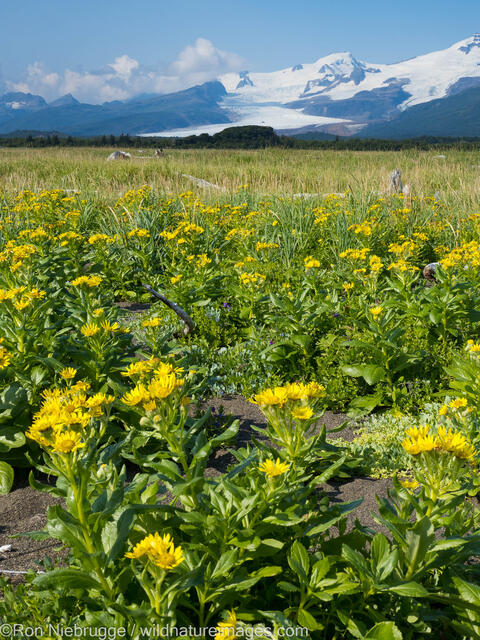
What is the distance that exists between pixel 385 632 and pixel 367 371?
1.96m

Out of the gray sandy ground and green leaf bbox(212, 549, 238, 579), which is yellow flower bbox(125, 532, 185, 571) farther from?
the gray sandy ground

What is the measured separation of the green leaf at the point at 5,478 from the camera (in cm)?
226

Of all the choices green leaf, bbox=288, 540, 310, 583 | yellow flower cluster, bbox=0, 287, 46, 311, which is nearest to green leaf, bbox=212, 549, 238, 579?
green leaf, bbox=288, 540, 310, 583

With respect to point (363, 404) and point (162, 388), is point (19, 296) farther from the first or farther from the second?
point (363, 404)

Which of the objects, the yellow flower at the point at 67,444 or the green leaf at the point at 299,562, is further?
the green leaf at the point at 299,562

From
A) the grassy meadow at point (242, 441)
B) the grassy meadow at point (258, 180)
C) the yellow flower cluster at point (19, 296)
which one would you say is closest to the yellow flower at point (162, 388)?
the grassy meadow at point (242, 441)

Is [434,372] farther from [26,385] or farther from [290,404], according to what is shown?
[26,385]

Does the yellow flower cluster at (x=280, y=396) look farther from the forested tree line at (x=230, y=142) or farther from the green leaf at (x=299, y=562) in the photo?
the forested tree line at (x=230, y=142)

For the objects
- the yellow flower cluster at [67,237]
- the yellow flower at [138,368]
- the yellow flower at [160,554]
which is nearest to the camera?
the yellow flower at [160,554]

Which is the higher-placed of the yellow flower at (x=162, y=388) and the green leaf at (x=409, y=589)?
the yellow flower at (x=162, y=388)

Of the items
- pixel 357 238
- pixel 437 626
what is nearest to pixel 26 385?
pixel 437 626

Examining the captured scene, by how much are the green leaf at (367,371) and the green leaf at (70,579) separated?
2110 mm

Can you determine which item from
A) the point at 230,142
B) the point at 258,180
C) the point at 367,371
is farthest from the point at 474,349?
the point at 230,142

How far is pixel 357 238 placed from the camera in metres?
5.75
